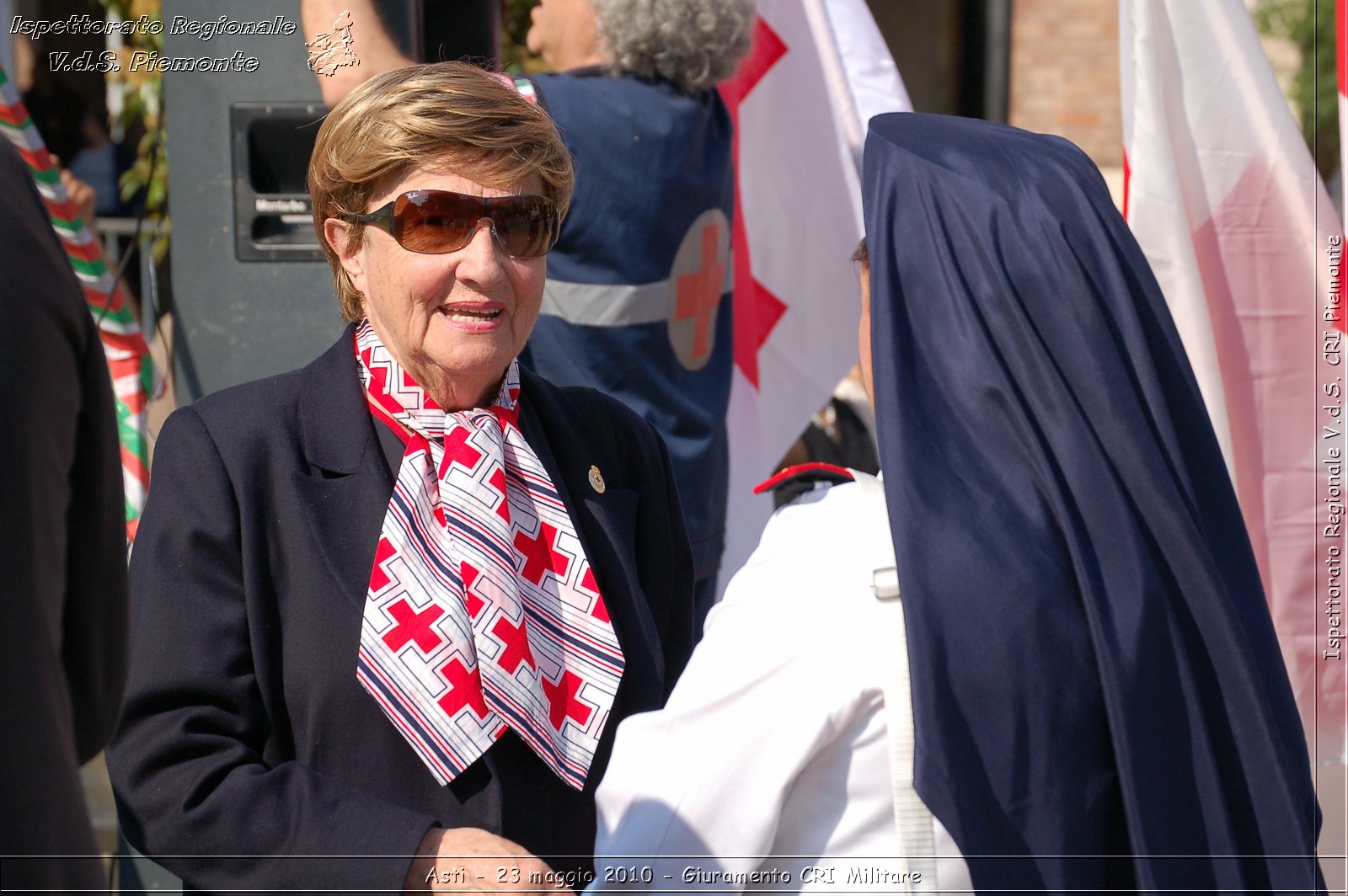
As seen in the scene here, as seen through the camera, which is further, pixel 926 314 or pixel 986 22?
pixel 986 22

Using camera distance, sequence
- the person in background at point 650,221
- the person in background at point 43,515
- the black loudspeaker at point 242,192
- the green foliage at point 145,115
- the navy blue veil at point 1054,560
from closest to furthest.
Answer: the person in background at point 43,515, the navy blue veil at point 1054,560, the black loudspeaker at point 242,192, the person in background at point 650,221, the green foliage at point 145,115

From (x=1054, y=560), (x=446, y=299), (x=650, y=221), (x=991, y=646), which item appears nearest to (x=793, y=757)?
(x=991, y=646)

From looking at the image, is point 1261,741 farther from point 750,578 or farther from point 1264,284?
point 1264,284

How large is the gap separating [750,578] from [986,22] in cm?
801

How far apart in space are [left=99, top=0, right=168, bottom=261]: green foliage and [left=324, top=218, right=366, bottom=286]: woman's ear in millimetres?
1058

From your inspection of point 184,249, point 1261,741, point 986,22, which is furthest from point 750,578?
point 986,22

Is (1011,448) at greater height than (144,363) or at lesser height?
greater

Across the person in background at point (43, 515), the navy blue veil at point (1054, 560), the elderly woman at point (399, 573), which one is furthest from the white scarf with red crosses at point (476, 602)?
the navy blue veil at point (1054, 560)

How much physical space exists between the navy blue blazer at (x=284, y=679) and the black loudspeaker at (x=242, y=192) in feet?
2.77

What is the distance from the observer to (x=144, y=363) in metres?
3.15

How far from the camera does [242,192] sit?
2.96m

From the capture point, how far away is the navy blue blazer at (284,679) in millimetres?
1865

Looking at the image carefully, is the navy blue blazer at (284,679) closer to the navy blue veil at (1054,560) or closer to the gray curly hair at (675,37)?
the navy blue veil at (1054,560)

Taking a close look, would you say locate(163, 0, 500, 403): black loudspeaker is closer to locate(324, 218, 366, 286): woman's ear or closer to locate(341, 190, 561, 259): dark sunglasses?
locate(324, 218, 366, 286): woman's ear
